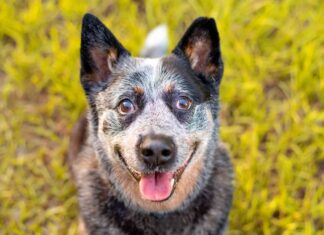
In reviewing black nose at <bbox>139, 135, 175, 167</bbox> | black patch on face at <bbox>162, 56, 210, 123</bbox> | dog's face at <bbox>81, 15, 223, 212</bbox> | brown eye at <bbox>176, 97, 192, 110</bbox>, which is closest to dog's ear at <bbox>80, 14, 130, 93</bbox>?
dog's face at <bbox>81, 15, 223, 212</bbox>

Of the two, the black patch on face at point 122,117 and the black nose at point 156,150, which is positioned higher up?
the black patch on face at point 122,117

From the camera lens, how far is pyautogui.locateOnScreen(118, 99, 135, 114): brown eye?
9.50 feet

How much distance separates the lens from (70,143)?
12.8ft

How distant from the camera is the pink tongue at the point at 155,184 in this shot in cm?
287

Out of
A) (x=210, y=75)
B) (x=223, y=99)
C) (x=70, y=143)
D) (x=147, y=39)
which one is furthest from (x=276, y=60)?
(x=70, y=143)

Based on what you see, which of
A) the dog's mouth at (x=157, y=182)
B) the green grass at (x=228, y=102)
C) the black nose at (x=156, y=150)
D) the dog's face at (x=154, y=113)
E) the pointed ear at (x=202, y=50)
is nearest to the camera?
the black nose at (x=156, y=150)

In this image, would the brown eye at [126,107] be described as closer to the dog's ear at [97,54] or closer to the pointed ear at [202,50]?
the dog's ear at [97,54]

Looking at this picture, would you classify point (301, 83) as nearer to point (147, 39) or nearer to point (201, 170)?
point (147, 39)

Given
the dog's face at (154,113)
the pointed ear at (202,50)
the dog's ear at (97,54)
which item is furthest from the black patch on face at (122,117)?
the pointed ear at (202,50)

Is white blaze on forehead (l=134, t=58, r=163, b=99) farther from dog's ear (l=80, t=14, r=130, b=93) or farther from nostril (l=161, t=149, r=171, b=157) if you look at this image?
nostril (l=161, t=149, r=171, b=157)

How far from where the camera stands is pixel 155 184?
114 inches

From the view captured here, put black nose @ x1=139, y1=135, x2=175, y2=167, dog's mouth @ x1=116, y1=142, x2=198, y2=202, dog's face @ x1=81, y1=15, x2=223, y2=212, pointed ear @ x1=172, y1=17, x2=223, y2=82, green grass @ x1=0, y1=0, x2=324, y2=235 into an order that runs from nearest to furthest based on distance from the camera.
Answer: black nose @ x1=139, y1=135, x2=175, y2=167, dog's face @ x1=81, y1=15, x2=223, y2=212, dog's mouth @ x1=116, y1=142, x2=198, y2=202, pointed ear @ x1=172, y1=17, x2=223, y2=82, green grass @ x1=0, y1=0, x2=324, y2=235

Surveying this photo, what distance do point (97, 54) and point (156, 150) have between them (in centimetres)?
82

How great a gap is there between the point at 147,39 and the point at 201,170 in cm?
149
